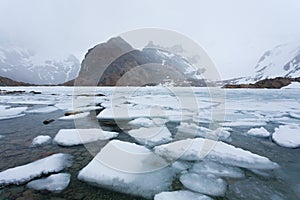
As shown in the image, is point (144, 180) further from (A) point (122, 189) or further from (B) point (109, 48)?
(B) point (109, 48)

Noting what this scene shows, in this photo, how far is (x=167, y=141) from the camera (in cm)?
569

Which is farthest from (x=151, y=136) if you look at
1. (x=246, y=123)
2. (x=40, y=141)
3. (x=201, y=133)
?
(x=246, y=123)

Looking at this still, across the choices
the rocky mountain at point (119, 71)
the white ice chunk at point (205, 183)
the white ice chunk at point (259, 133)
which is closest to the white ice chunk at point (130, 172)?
the white ice chunk at point (205, 183)

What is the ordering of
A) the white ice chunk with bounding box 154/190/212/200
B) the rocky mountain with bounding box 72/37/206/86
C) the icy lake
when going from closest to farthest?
the white ice chunk with bounding box 154/190/212/200
the icy lake
the rocky mountain with bounding box 72/37/206/86

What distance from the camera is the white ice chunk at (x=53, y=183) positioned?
10.4 feet

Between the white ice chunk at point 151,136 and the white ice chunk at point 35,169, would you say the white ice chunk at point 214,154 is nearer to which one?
the white ice chunk at point 151,136

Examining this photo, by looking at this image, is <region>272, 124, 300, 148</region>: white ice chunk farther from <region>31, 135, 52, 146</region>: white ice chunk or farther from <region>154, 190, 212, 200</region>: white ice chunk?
<region>31, 135, 52, 146</region>: white ice chunk

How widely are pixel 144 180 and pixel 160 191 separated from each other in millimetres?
398

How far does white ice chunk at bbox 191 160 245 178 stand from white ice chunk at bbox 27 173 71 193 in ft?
7.87

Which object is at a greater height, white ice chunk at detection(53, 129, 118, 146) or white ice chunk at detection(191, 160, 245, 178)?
white ice chunk at detection(53, 129, 118, 146)

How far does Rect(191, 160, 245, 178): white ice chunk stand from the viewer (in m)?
3.72

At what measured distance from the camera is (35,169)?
370 cm

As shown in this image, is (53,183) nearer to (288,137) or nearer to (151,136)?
(151,136)

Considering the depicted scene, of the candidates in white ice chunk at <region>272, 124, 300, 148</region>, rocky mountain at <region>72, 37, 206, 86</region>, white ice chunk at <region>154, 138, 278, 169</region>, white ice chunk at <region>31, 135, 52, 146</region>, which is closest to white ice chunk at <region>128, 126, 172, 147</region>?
white ice chunk at <region>154, 138, 278, 169</region>
